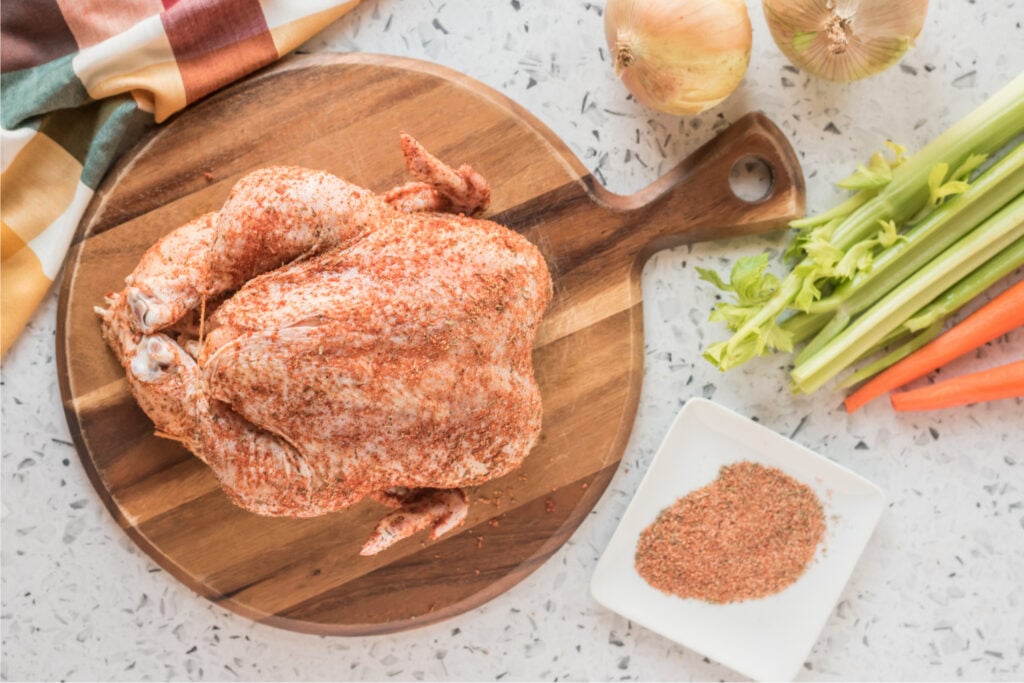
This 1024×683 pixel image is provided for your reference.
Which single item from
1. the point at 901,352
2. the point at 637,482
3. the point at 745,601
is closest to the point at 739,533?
the point at 745,601

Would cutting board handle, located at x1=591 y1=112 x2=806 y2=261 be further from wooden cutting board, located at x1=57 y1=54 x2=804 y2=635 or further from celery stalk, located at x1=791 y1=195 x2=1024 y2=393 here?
celery stalk, located at x1=791 y1=195 x2=1024 y2=393

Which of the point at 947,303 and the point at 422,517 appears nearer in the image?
the point at 422,517

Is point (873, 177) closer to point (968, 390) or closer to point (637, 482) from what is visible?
point (968, 390)

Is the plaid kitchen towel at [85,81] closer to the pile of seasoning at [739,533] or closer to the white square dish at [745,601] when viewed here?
the white square dish at [745,601]

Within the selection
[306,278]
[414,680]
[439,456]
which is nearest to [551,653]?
[414,680]

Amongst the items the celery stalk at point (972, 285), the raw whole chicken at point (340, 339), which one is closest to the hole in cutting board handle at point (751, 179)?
the celery stalk at point (972, 285)

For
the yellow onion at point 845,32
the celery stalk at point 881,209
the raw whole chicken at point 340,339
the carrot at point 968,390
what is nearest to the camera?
the raw whole chicken at point 340,339

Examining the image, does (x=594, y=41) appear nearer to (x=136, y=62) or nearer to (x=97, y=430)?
(x=136, y=62)
